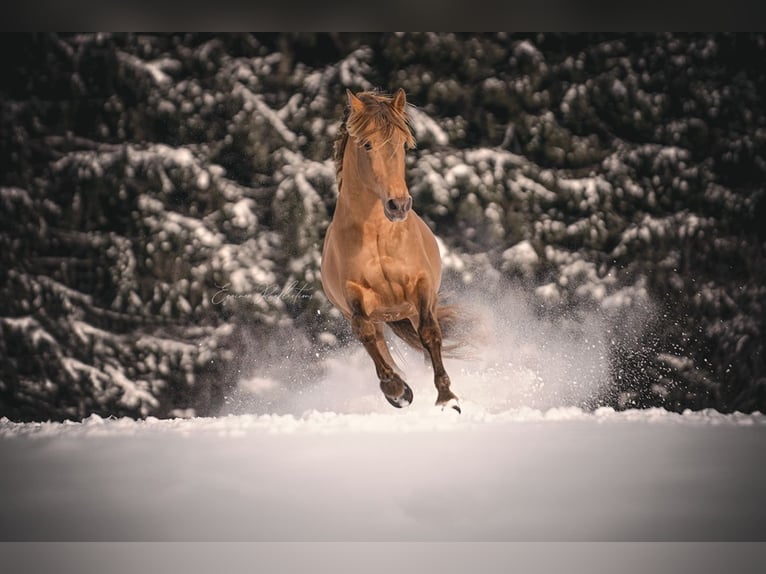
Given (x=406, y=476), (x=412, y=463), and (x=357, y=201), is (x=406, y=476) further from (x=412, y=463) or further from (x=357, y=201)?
(x=357, y=201)

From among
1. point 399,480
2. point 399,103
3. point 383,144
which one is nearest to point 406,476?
point 399,480

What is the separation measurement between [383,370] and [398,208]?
635 mm

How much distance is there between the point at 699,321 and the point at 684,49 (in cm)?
148

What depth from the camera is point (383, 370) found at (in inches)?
129

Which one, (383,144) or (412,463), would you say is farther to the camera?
(412,463)

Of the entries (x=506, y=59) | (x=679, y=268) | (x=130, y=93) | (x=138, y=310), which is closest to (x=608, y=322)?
(x=679, y=268)

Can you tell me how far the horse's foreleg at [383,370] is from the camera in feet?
10.5

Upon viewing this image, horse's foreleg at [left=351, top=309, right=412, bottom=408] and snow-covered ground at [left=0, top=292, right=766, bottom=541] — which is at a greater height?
horse's foreleg at [left=351, top=309, right=412, bottom=408]

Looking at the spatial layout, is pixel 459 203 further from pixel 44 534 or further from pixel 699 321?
pixel 44 534

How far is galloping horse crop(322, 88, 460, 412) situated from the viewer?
3.21 meters

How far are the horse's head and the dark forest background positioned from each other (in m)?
1.48

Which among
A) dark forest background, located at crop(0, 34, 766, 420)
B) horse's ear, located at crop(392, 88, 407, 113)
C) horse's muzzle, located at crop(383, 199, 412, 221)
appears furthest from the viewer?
dark forest background, located at crop(0, 34, 766, 420)

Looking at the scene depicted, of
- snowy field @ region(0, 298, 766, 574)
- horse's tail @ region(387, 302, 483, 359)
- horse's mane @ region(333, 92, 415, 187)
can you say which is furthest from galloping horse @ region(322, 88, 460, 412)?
snowy field @ region(0, 298, 766, 574)

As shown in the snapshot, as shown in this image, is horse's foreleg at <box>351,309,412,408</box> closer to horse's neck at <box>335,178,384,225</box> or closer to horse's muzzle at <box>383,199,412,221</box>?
horse's neck at <box>335,178,384,225</box>
